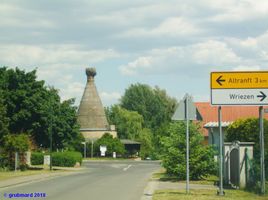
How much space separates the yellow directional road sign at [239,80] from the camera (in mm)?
18062

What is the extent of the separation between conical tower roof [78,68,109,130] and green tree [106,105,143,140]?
26.1 feet

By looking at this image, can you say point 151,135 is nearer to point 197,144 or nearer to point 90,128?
point 90,128

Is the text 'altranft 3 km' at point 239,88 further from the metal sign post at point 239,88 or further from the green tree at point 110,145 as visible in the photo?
the green tree at point 110,145

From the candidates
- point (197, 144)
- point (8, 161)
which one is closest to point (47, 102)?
point (8, 161)

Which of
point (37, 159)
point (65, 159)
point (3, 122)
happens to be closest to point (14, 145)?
point (3, 122)

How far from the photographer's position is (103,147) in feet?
274

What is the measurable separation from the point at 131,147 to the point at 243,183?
76770mm

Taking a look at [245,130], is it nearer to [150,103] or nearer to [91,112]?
[91,112]

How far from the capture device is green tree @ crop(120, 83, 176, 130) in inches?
4550

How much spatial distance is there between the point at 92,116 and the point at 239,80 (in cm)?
7780

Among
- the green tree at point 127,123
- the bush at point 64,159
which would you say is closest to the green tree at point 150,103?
the green tree at point 127,123

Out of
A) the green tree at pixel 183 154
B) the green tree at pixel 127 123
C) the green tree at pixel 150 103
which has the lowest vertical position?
the green tree at pixel 183 154

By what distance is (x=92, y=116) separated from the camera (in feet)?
312

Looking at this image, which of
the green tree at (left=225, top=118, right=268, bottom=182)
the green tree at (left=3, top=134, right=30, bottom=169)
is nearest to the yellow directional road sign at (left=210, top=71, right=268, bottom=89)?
the green tree at (left=225, top=118, right=268, bottom=182)
